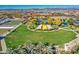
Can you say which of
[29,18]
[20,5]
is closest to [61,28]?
[29,18]
